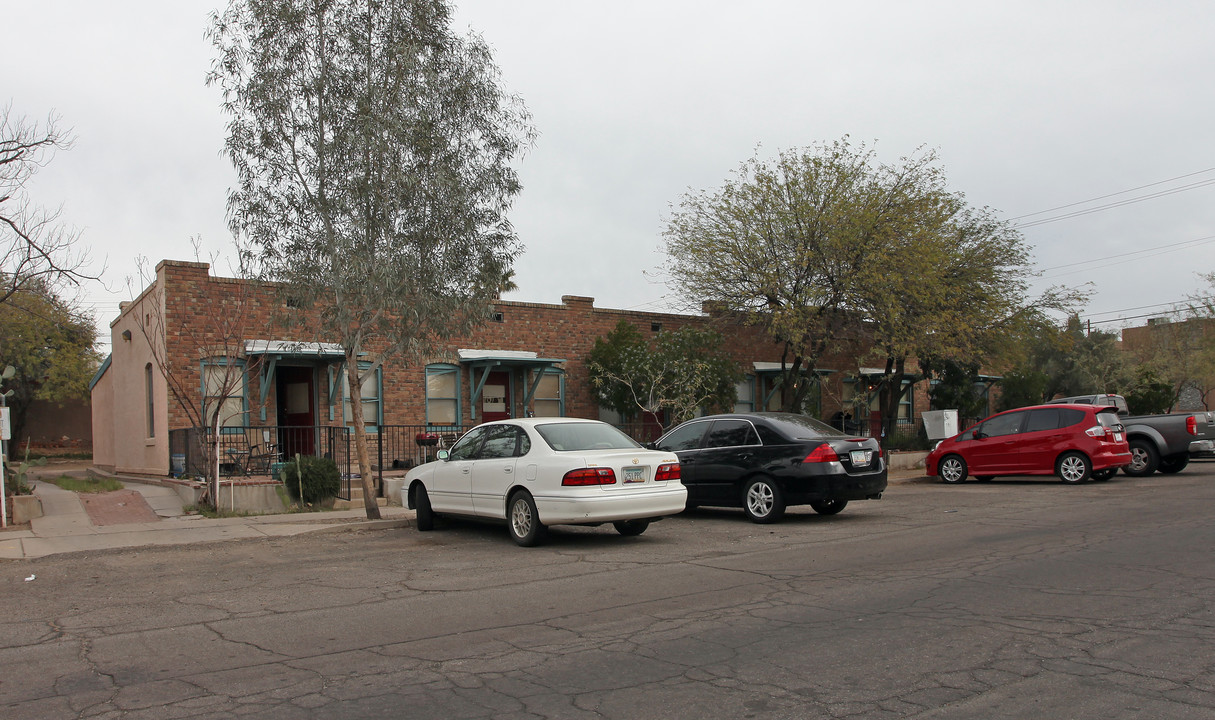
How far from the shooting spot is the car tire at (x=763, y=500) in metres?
12.5

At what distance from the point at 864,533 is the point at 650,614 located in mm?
5395

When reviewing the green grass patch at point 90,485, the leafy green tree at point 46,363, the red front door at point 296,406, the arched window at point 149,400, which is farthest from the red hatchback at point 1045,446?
the leafy green tree at point 46,363

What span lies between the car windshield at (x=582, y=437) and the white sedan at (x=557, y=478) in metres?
0.01

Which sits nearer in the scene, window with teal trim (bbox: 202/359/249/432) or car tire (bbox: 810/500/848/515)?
car tire (bbox: 810/500/848/515)

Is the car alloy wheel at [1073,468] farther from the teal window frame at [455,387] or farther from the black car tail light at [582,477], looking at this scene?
the teal window frame at [455,387]

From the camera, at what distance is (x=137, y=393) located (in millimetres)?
21609

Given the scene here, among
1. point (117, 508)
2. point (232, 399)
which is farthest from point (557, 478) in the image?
point (232, 399)

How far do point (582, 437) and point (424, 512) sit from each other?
3.11 meters

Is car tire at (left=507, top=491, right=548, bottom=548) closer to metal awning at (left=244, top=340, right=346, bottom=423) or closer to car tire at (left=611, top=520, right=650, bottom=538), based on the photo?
car tire at (left=611, top=520, right=650, bottom=538)

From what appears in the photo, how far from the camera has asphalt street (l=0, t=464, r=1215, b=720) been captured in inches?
195

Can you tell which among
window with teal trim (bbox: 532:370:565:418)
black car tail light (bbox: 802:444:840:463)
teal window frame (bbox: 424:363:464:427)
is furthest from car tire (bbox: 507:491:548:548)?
window with teal trim (bbox: 532:370:565:418)

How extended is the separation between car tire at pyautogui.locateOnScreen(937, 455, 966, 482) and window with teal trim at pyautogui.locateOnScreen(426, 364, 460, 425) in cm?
1165

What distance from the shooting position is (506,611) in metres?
7.36

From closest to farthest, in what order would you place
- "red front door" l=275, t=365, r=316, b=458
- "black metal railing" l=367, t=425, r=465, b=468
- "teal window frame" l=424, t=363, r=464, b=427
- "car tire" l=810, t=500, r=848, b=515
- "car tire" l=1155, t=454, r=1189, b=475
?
"car tire" l=810, t=500, r=848, b=515 → "car tire" l=1155, t=454, r=1189, b=475 → "black metal railing" l=367, t=425, r=465, b=468 → "red front door" l=275, t=365, r=316, b=458 → "teal window frame" l=424, t=363, r=464, b=427
